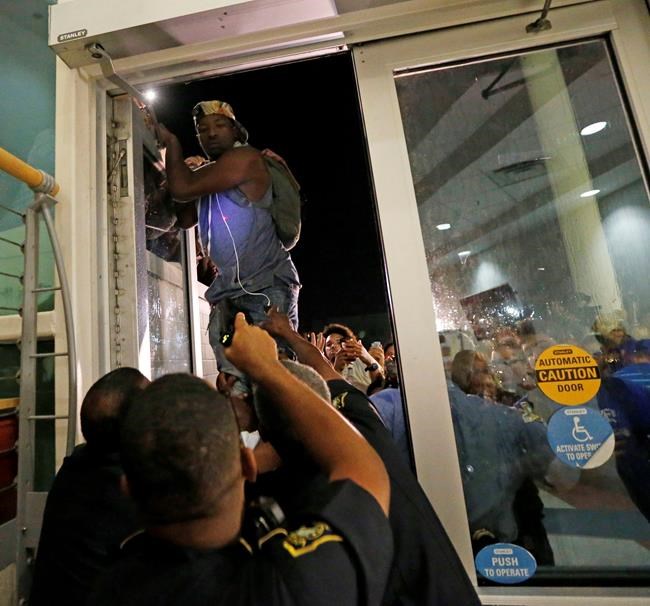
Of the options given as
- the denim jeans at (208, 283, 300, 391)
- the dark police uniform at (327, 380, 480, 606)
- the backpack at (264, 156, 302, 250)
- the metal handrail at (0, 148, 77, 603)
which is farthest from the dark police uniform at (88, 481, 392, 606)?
the backpack at (264, 156, 302, 250)

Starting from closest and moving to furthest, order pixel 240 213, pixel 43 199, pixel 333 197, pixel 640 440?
pixel 640 440 < pixel 43 199 < pixel 240 213 < pixel 333 197

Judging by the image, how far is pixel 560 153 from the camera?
1072 mm

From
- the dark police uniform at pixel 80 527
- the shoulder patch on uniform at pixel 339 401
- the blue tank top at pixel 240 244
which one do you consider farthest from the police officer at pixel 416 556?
the blue tank top at pixel 240 244

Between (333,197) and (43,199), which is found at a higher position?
(333,197)

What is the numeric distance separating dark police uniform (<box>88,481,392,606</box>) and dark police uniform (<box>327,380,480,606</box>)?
0.22 m

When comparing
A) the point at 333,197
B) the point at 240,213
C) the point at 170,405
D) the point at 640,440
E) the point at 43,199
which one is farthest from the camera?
the point at 333,197

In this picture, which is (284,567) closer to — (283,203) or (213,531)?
(213,531)

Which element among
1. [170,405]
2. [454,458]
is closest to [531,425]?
[454,458]

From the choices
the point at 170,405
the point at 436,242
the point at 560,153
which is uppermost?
the point at 560,153

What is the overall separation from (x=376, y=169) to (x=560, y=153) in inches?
20.6

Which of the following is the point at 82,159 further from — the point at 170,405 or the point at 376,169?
the point at 170,405

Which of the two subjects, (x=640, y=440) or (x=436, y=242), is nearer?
(x=640, y=440)

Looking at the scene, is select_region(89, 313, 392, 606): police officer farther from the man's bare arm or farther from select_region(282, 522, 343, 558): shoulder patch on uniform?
the man's bare arm

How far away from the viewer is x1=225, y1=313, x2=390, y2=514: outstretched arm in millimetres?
536
